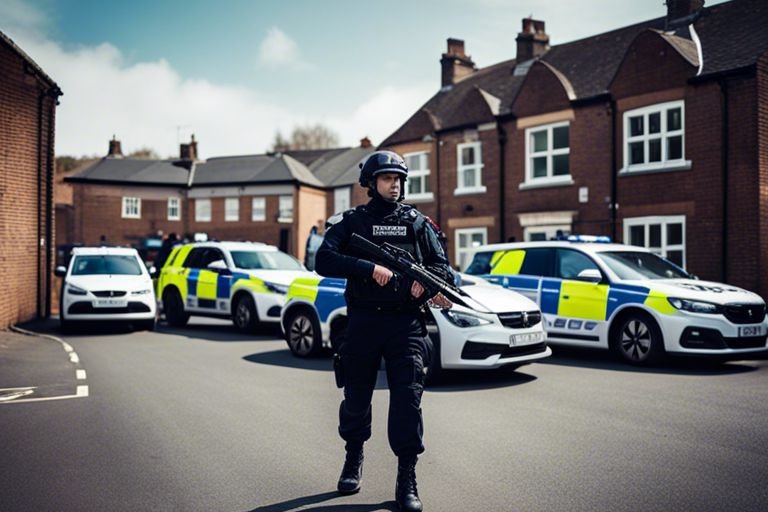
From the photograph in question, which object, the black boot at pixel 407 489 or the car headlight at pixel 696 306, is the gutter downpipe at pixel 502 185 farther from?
the black boot at pixel 407 489

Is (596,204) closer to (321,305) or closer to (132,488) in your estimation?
(321,305)

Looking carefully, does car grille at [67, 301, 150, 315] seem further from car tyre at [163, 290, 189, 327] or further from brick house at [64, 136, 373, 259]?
brick house at [64, 136, 373, 259]

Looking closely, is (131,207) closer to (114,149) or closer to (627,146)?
(114,149)

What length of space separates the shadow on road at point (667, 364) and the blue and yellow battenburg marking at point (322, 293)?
2.92 m

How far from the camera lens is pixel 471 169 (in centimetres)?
2292

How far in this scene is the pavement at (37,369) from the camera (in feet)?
24.9

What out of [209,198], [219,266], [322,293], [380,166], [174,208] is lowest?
[322,293]

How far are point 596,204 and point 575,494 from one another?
1533 cm

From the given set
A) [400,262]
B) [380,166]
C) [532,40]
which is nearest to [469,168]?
→ [532,40]

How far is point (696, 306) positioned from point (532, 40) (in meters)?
17.8

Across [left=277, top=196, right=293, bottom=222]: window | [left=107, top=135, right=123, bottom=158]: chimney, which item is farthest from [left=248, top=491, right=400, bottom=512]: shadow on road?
[left=107, top=135, right=123, bottom=158]: chimney

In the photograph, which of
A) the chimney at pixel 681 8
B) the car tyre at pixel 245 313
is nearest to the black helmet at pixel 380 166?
the car tyre at pixel 245 313

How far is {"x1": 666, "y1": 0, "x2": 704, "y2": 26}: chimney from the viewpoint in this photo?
1969 centimetres

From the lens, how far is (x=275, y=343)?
40.3 feet
